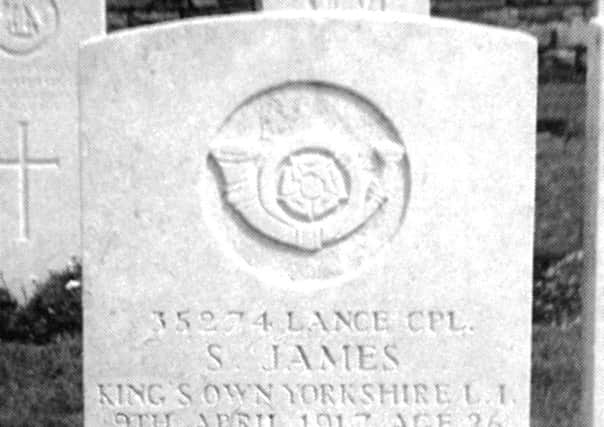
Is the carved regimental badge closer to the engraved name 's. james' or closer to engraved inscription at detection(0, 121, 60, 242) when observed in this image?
the engraved name 's. james'

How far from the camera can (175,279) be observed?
3.41 metres

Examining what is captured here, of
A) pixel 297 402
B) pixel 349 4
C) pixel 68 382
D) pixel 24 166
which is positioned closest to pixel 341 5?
pixel 349 4

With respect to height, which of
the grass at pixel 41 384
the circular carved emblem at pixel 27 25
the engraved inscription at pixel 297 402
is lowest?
the grass at pixel 41 384

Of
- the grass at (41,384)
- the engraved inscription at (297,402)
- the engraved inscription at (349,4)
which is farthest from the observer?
the engraved inscription at (349,4)

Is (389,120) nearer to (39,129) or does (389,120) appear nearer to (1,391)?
(1,391)

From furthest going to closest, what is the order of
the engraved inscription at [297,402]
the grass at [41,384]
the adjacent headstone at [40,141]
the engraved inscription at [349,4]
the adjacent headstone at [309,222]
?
the adjacent headstone at [40,141] < the engraved inscription at [349,4] < the grass at [41,384] < the engraved inscription at [297,402] < the adjacent headstone at [309,222]

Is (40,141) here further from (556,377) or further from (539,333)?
(556,377)

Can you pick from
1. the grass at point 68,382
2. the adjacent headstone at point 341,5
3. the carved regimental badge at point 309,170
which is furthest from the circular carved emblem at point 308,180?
the adjacent headstone at point 341,5

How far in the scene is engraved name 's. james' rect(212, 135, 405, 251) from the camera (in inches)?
133

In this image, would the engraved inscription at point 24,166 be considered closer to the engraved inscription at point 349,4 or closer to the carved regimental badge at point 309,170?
the engraved inscription at point 349,4

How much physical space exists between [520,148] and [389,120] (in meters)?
0.32

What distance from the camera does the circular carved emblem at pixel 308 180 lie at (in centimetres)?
338

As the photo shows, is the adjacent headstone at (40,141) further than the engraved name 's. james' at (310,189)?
Yes

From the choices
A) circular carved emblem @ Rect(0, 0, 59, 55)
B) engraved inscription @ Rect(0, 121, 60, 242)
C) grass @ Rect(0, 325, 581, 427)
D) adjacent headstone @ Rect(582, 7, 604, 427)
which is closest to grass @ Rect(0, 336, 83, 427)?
grass @ Rect(0, 325, 581, 427)
